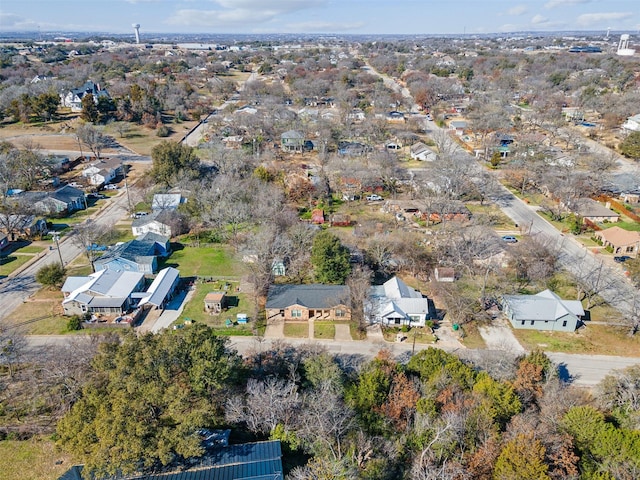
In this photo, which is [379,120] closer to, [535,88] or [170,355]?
[535,88]

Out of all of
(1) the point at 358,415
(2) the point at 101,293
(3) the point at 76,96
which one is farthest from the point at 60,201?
(3) the point at 76,96

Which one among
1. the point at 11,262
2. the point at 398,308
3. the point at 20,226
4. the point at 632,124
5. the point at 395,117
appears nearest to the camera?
the point at 398,308

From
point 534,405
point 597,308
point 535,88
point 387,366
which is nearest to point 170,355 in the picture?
point 387,366

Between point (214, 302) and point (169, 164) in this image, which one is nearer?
point (214, 302)

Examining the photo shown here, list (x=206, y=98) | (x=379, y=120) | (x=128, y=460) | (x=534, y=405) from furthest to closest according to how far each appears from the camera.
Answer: (x=206, y=98), (x=379, y=120), (x=534, y=405), (x=128, y=460)

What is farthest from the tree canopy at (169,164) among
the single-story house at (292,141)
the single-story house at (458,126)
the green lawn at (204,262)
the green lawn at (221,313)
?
the single-story house at (458,126)

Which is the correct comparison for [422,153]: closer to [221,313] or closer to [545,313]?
[545,313]

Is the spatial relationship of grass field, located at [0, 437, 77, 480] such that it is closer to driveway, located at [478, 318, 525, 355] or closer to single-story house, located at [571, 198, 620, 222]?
driveway, located at [478, 318, 525, 355]
